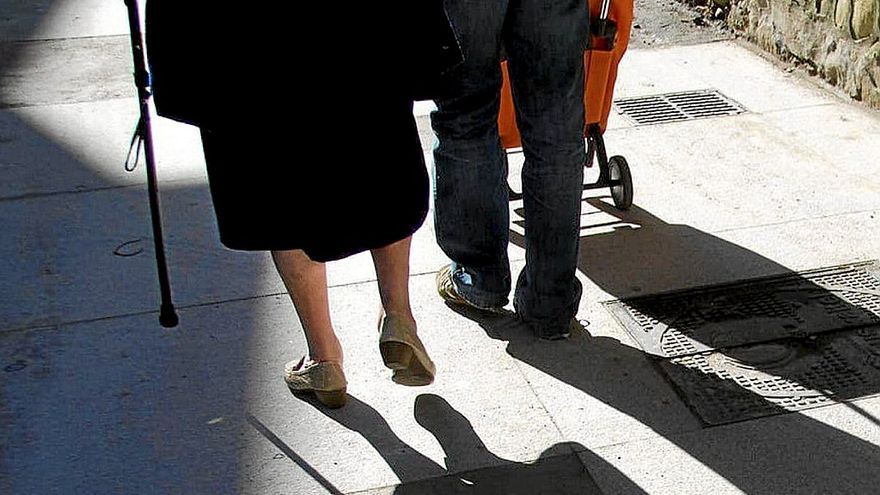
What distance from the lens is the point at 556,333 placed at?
3.58m

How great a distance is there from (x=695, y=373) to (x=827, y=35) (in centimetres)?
285

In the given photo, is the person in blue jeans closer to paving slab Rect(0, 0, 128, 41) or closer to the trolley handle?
the trolley handle

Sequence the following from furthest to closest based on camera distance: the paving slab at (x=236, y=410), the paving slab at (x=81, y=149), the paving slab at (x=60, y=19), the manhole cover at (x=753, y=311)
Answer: the paving slab at (x=60, y=19)
the paving slab at (x=81, y=149)
the manhole cover at (x=753, y=311)
the paving slab at (x=236, y=410)

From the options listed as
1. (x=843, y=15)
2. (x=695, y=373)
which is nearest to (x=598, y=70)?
(x=695, y=373)

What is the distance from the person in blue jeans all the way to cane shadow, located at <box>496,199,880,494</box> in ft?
0.48

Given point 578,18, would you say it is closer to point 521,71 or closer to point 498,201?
point 521,71

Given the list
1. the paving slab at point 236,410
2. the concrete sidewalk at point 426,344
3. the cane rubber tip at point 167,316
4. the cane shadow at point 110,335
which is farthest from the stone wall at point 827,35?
the cane rubber tip at point 167,316

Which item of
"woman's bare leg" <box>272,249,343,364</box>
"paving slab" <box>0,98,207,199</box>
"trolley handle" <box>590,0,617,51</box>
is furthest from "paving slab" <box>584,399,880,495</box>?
"paving slab" <box>0,98,207,199</box>

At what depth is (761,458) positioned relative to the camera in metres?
3.02

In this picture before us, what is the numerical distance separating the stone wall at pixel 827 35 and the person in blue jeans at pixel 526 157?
250 cm

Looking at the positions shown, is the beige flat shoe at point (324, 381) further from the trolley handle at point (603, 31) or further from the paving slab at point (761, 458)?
the trolley handle at point (603, 31)

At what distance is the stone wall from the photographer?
5344mm

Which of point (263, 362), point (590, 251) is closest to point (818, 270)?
point (590, 251)

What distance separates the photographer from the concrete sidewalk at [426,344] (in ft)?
9.89
